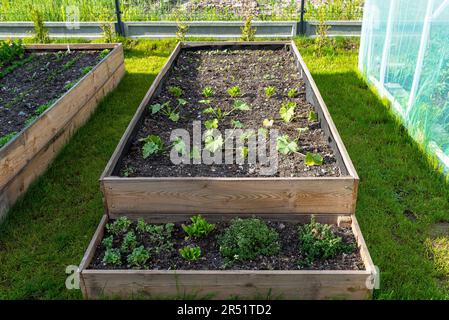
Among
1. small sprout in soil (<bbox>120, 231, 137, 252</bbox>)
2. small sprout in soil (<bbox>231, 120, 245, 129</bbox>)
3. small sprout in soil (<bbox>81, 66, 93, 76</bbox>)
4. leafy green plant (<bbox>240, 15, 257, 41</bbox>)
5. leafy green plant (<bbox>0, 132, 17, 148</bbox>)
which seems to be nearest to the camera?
small sprout in soil (<bbox>120, 231, 137, 252</bbox>)

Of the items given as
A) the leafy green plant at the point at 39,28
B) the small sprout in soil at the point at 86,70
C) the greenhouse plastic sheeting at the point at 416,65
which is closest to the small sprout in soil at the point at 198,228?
the greenhouse plastic sheeting at the point at 416,65

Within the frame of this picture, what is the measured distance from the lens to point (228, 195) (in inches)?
125

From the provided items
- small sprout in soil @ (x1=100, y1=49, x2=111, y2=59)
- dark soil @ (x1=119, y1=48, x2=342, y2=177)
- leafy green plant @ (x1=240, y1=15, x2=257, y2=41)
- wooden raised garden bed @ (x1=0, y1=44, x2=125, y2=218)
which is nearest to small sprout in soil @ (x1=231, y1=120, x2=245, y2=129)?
dark soil @ (x1=119, y1=48, x2=342, y2=177)

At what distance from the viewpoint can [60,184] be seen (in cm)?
417

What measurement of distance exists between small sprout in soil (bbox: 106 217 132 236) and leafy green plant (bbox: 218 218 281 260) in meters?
0.66

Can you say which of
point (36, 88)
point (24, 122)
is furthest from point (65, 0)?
point (24, 122)

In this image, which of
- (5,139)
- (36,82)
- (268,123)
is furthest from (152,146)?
(36,82)

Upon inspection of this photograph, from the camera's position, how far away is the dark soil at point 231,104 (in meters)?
3.58

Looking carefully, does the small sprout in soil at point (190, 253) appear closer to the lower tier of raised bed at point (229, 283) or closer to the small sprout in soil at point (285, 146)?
the lower tier of raised bed at point (229, 283)

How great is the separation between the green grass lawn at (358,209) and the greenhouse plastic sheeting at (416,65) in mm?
201

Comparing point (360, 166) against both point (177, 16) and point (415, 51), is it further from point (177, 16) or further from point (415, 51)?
point (177, 16)

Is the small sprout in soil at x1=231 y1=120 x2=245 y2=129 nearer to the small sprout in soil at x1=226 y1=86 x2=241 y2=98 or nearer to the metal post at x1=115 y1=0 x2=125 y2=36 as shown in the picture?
the small sprout in soil at x1=226 y1=86 x2=241 y2=98

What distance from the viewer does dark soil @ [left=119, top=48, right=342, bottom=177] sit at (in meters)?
3.58

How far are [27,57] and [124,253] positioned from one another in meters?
4.61
